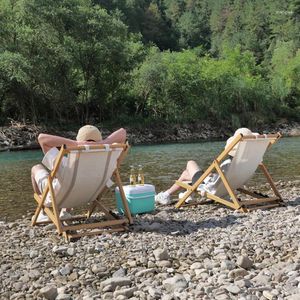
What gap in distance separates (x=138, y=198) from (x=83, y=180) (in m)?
1.34

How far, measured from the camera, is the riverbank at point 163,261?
3.54 metres

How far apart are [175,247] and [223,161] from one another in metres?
2.65

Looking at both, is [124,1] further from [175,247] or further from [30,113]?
[175,247]

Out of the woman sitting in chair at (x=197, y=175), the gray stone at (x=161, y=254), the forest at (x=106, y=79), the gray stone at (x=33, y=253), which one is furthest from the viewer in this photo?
the forest at (x=106, y=79)

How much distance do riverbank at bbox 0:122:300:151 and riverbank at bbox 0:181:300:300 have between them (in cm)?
2358

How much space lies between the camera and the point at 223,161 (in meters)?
7.12

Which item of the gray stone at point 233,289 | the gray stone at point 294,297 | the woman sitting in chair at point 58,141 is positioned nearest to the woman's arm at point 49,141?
the woman sitting in chair at point 58,141

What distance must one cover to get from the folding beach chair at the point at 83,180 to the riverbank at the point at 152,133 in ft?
75.4

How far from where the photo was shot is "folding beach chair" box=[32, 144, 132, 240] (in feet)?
17.5

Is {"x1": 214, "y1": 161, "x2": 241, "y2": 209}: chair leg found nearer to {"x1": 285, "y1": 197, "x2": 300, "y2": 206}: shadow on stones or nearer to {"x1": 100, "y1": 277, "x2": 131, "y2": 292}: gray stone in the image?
{"x1": 285, "y1": 197, "x2": 300, "y2": 206}: shadow on stones

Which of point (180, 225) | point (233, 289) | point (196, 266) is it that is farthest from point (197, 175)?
point (233, 289)

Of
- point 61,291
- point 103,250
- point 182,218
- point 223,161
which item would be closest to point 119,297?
point 61,291

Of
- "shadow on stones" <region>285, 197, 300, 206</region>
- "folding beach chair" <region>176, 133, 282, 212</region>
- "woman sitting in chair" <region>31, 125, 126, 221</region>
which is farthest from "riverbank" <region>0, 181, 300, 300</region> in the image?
"shadow on stones" <region>285, 197, 300, 206</region>

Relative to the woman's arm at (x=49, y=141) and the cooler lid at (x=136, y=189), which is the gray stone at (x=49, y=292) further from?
the cooler lid at (x=136, y=189)
